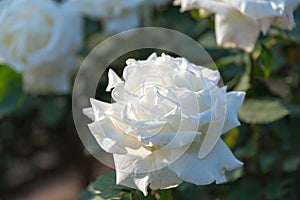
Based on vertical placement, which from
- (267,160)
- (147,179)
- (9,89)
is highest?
(147,179)

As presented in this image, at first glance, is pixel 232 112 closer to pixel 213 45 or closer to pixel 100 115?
pixel 100 115

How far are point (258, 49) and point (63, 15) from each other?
41 centimetres

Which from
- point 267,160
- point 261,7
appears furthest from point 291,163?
point 261,7

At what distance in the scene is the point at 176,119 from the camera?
0.67 meters

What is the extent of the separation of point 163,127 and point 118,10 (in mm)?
573

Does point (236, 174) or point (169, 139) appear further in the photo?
point (236, 174)

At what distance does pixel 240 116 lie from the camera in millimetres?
980

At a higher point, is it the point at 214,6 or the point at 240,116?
the point at 214,6

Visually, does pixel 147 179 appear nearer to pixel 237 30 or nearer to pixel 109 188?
pixel 109 188

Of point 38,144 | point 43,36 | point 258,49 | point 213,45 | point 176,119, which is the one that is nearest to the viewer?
point 176,119

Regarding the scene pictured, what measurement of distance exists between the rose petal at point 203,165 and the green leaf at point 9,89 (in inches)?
21.7

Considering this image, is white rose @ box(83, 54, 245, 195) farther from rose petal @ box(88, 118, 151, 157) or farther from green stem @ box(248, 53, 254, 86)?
green stem @ box(248, 53, 254, 86)

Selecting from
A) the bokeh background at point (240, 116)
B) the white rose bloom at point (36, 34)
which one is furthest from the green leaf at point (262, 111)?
the white rose bloom at point (36, 34)

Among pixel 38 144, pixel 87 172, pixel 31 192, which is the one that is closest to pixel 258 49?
pixel 87 172
